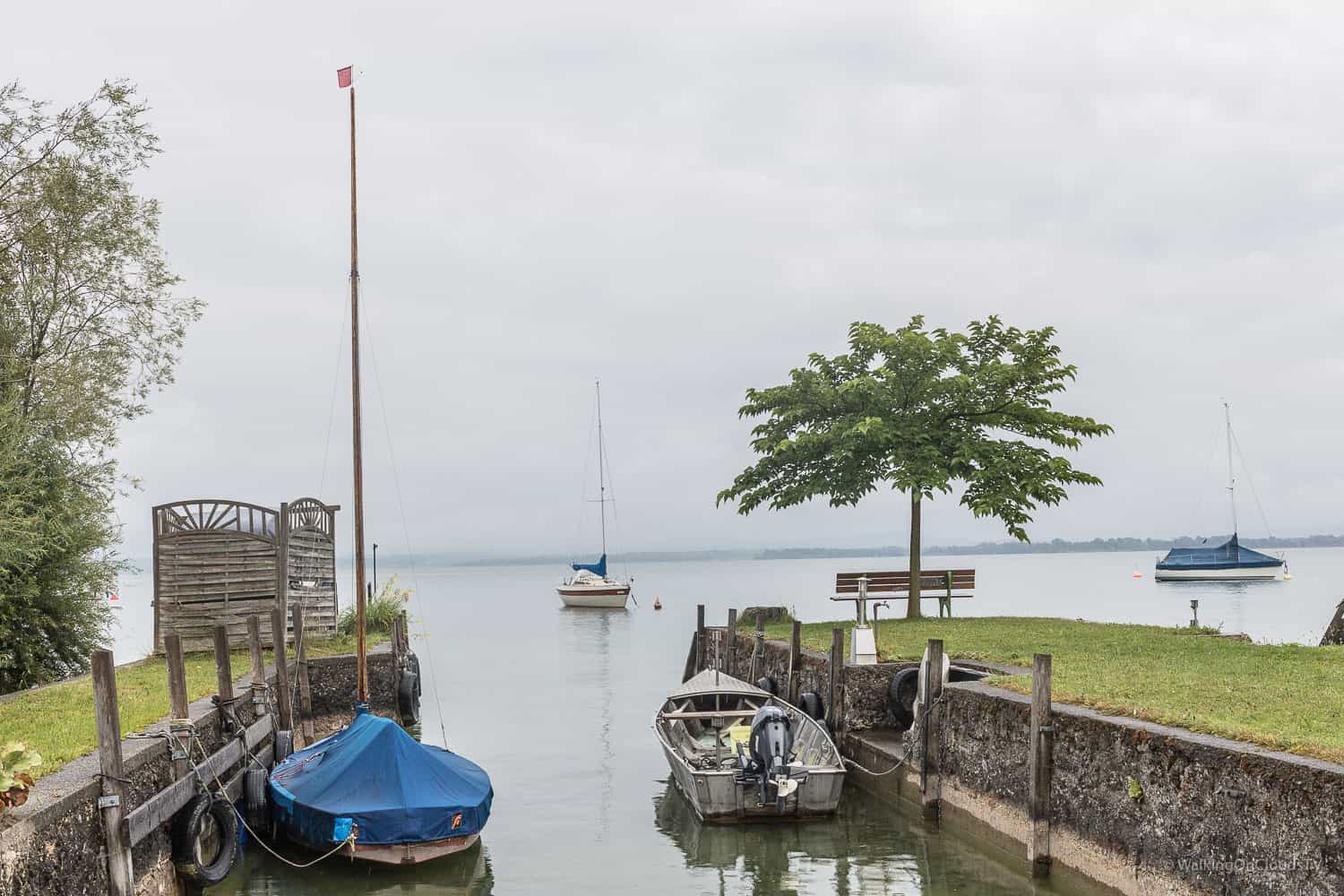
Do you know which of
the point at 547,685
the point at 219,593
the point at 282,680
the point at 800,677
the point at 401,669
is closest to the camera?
the point at 282,680

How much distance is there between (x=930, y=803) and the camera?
1678cm

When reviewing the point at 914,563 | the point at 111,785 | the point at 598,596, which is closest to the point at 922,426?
the point at 914,563

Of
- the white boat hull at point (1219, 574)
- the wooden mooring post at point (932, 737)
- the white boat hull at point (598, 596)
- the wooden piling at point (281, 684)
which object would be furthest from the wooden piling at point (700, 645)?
the white boat hull at point (1219, 574)

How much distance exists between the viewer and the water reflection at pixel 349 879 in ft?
46.6

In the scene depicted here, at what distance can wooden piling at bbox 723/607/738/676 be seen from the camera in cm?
2888

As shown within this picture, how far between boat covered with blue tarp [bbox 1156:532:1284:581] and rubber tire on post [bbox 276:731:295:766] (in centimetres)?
9866

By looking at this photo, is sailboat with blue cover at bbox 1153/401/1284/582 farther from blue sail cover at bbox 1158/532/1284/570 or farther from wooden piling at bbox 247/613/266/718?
wooden piling at bbox 247/613/266/718

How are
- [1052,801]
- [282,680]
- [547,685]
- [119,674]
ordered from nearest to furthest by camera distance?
[1052,801], [282,680], [119,674], [547,685]

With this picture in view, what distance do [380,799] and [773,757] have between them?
18.7 ft

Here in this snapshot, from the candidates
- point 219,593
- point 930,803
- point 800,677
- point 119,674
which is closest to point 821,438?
point 800,677

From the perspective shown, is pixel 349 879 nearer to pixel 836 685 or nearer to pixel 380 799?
pixel 380 799

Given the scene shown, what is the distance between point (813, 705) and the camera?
813 inches

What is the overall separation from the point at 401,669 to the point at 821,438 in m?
12.3

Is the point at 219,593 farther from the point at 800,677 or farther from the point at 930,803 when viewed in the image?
the point at 930,803
